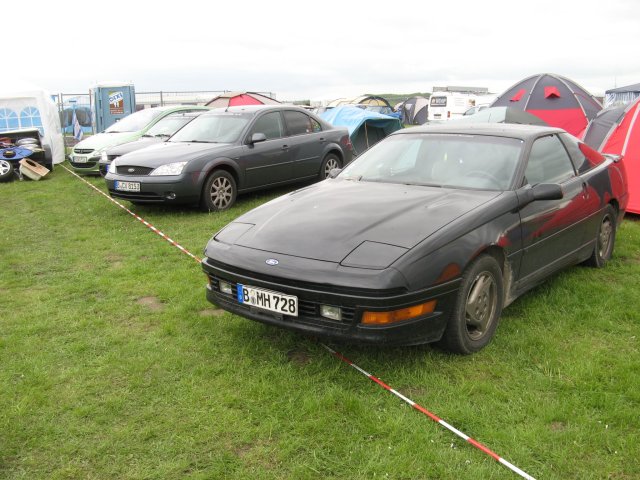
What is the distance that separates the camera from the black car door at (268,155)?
28.0ft

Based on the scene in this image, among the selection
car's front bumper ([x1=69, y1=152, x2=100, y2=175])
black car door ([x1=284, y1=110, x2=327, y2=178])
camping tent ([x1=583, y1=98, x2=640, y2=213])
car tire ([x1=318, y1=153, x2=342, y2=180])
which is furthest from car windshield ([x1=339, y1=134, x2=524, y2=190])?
car's front bumper ([x1=69, y1=152, x2=100, y2=175])

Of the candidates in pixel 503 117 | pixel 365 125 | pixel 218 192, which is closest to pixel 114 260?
pixel 218 192

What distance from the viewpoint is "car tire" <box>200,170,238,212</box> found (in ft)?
26.3

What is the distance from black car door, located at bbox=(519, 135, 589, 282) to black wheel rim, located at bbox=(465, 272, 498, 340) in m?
0.42

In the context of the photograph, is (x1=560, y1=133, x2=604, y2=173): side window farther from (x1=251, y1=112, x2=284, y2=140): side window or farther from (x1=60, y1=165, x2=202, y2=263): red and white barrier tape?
(x1=251, y1=112, x2=284, y2=140): side window

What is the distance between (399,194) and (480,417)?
1.65 m

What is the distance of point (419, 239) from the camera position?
130 inches

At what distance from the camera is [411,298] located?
3133 millimetres

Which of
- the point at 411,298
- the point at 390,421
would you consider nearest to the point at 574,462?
the point at 390,421

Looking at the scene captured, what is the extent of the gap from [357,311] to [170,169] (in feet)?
17.4

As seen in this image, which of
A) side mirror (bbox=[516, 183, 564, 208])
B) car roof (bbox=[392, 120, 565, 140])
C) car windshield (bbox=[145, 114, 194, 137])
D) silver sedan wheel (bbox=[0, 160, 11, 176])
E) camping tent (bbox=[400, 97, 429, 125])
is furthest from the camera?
camping tent (bbox=[400, 97, 429, 125])

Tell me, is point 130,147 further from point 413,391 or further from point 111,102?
point 111,102

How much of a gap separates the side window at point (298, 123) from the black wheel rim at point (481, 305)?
20.1 ft

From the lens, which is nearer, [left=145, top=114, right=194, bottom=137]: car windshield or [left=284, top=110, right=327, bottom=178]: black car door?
[left=284, top=110, right=327, bottom=178]: black car door
